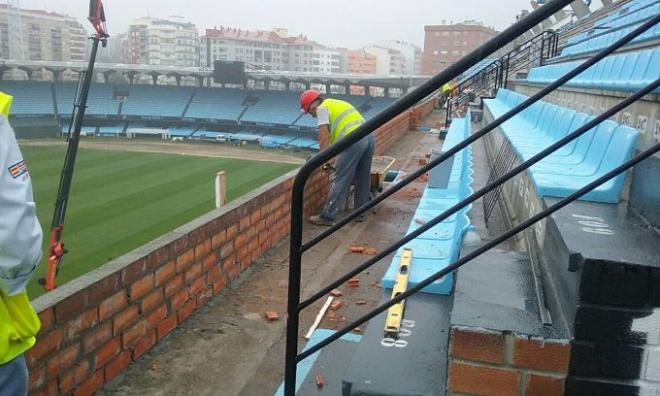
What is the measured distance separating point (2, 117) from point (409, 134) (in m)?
12.3

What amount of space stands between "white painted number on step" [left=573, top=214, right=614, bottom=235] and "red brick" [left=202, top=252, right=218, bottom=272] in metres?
2.34

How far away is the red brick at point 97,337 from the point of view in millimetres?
2413

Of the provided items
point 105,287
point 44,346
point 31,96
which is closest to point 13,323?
point 44,346

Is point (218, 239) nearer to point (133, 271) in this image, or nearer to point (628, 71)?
point (133, 271)

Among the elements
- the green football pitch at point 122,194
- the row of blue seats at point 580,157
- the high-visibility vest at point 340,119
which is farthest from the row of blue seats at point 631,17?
the green football pitch at point 122,194

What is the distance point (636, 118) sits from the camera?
7.68 feet

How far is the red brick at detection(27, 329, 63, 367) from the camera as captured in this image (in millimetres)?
2117

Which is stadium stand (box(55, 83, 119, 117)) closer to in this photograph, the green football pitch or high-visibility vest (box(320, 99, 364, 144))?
the green football pitch

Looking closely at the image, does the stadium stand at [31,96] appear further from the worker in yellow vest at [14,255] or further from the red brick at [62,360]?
the worker in yellow vest at [14,255]

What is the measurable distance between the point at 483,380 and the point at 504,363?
0.24 feet

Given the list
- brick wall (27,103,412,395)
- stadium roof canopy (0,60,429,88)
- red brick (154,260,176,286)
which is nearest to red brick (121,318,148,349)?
brick wall (27,103,412,395)

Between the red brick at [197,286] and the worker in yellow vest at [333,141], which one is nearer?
the red brick at [197,286]

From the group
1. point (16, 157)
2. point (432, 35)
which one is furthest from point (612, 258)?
point (432, 35)

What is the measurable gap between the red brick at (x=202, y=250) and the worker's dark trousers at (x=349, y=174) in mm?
1972
